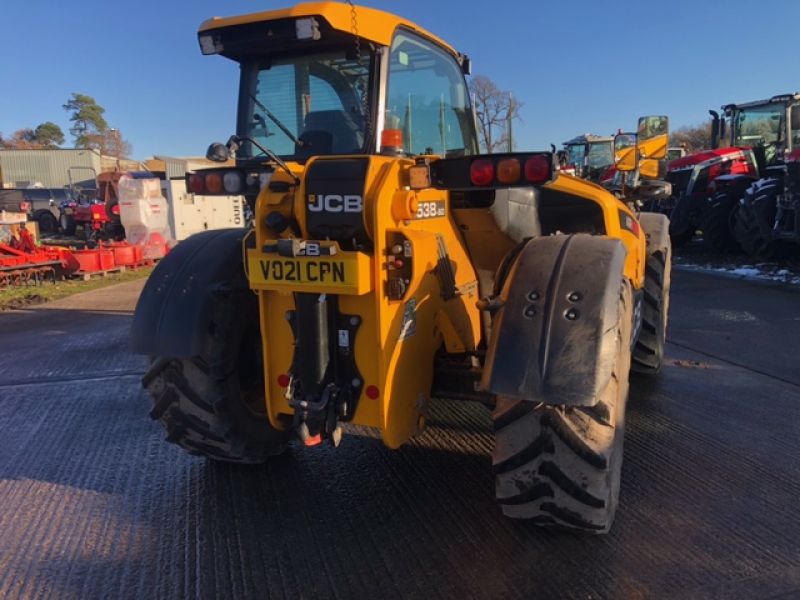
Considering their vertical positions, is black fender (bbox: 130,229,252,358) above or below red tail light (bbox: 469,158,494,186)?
below

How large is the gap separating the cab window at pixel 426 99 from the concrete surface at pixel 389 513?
183cm

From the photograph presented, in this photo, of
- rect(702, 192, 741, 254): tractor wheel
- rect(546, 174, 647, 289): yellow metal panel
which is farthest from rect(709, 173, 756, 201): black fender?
rect(546, 174, 647, 289): yellow metal panel

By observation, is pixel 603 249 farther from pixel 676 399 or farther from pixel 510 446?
pixel 676 399

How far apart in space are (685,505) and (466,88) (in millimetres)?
2730

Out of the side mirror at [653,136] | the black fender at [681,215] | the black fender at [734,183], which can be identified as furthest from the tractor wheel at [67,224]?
the side mirror at [653,136]

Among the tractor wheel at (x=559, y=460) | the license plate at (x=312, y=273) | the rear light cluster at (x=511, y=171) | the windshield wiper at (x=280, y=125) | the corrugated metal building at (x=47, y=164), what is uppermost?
the corrugated metal building at (x=47, y=164)

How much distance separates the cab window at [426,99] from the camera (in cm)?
Result: 320

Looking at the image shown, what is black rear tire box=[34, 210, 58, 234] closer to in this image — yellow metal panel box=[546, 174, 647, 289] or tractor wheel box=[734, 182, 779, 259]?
tractor wheel box=[734, 182, 779, 259]

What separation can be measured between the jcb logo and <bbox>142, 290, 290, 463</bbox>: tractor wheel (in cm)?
84

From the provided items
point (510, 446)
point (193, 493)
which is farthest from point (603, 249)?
point (193, 493)

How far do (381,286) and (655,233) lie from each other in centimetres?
360

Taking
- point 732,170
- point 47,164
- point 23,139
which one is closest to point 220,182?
point 732,170

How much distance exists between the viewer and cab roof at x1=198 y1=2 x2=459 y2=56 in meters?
2.86

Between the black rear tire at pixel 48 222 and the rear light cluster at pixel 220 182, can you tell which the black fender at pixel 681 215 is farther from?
the black rear tire at pixel 48 222
